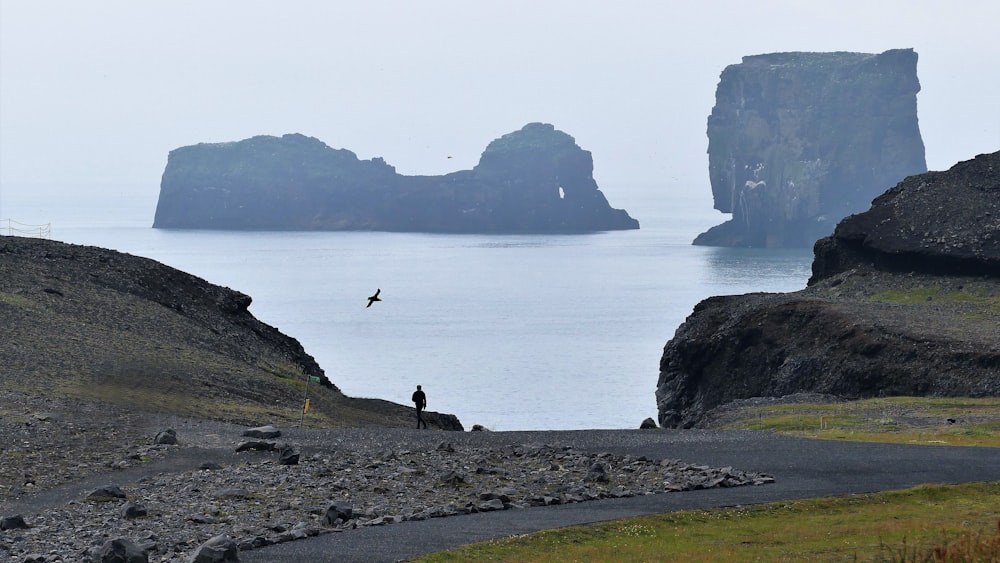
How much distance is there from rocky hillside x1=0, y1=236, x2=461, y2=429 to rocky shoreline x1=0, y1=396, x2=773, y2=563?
7.21 meters

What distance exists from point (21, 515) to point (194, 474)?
24.4ft

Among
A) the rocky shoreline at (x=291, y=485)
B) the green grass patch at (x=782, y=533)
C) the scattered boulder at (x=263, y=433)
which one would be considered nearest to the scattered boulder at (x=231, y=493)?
the rocky shoreline at (x=291, y=485)

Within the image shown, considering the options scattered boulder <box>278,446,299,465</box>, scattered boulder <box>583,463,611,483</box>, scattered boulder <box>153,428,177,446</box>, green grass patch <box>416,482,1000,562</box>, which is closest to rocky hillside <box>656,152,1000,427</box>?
scattered boulder <box>583,463,611,483</box>

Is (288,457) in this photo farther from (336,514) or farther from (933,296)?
(933,296)

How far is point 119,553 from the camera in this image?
78.2 feet

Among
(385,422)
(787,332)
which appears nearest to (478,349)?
(787,332)

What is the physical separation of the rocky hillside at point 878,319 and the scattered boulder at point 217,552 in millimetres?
44514

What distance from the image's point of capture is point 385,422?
2361 inches

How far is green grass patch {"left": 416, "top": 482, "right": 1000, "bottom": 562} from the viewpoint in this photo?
2509cm

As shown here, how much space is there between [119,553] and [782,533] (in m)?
14.1

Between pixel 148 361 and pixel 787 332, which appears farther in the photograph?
pixel 787 332

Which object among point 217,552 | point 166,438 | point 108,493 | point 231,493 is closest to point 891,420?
point 166,438

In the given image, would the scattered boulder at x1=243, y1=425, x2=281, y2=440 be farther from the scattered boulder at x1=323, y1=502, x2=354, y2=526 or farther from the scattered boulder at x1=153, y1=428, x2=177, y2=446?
the scattered boulder at x1=323, y1=502, x2=354, y2=526

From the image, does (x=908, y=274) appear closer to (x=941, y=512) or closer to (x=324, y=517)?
(x=941, y=512)
